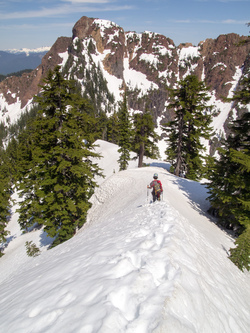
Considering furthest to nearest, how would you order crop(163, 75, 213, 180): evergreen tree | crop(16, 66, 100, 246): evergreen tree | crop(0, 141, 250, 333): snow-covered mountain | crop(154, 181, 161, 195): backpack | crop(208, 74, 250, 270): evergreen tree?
1. crop(163, 75, 213, 180): evergreen tree
2. crop(16, 66, 100, 246): evergreen tree
3. crop(154, 181, 161, 195): backpack
4. crop(208, 74, 250, 270): evergreen tree
5. crop(0, 141, 250, 333): snow-covered mountain

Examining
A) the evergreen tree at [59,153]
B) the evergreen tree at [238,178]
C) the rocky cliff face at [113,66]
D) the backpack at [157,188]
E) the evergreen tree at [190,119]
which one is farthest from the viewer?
the rocky cliff face at [113,66]

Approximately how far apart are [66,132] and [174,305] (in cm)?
1139

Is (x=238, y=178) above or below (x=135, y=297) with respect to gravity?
below

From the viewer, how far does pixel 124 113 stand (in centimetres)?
3594

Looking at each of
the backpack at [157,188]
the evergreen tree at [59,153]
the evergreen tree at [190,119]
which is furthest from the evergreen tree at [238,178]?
the evergreen tree at [59,153]

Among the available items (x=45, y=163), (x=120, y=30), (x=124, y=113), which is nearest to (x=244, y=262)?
(x=45, y=163)

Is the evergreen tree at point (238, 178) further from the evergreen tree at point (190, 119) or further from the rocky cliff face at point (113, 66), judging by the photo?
the rocky cliff face at point (113, 66)

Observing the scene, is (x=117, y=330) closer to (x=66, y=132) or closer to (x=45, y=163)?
(x=66, y=132)

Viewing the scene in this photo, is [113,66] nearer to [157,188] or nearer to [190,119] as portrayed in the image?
[190,119]

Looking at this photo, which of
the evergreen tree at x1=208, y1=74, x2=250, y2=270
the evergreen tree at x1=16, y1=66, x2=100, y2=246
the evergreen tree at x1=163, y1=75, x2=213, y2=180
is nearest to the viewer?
the evergreen tree at x1=208, y1=74, x2=250, y2=270

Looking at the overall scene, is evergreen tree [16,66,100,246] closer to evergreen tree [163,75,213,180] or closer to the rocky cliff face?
evergreen tree [163,75,213,180]

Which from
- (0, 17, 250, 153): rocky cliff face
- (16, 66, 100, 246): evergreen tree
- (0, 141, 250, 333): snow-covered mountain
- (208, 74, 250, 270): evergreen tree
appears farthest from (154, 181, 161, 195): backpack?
(0, 17, 250, 153): rocky cliff face

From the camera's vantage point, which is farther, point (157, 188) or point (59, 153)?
point (59, 153)

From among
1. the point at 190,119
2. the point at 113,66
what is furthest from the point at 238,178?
the point at 113,66
